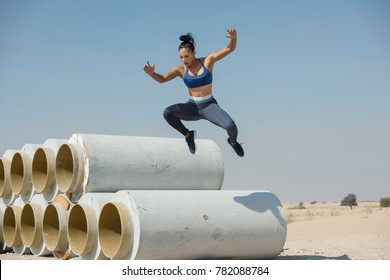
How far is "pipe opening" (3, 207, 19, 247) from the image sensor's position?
553 inches

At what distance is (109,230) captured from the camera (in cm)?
1050

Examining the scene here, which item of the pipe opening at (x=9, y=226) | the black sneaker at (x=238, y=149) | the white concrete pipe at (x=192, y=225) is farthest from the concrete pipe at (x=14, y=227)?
the black sneaker at (x=238, y=149)

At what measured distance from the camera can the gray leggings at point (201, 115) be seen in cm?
820

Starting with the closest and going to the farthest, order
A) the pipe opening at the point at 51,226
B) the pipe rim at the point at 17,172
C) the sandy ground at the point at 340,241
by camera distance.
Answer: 1. the pipe opening at the point at 51,226
2. the sandy ground at the point at 340,241
3. the pipe rim at the point at 17,172

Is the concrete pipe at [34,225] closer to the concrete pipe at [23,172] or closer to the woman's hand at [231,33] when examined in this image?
the concrete pipe at [23,172]

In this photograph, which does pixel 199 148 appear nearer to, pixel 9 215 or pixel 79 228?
pixel 79 228

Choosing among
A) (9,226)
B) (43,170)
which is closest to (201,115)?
(43,170)

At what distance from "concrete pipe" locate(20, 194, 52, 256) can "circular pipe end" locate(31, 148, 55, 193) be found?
30cm

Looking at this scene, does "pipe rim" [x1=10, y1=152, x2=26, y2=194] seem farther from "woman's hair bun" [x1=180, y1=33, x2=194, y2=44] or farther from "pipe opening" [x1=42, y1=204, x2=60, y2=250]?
"woman's hair bun" [x1=180, y1=33, x2=194, y2=44]

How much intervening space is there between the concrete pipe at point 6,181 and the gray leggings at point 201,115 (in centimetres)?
707

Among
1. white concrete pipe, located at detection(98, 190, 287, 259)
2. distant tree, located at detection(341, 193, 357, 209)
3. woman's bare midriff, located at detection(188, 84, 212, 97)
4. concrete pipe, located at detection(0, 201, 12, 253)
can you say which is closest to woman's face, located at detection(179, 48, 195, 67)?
woman's bare midriff, located at detection(188, 84, 212, 97)

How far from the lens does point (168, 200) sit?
9938 millimetres

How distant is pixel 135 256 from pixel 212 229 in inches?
54.4

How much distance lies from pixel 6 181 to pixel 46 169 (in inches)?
58.6
